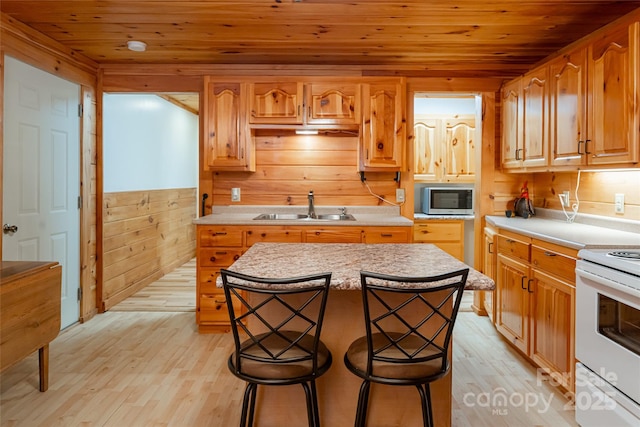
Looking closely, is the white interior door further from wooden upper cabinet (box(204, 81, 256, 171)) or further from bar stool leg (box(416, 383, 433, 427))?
bar stool leg (box(416, 383, 433, 427))

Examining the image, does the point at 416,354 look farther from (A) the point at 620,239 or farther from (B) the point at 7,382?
(B) the point at 7,382

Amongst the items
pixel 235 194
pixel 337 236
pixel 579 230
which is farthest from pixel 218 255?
pixel 579 230

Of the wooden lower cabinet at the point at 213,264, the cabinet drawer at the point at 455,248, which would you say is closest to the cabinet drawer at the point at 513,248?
the cabinet drawer at the point at 455,248

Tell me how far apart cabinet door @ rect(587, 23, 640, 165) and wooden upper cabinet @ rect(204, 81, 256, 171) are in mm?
2541

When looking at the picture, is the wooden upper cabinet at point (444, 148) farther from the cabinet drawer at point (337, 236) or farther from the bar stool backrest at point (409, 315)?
the bar stool backrest at point (409, 315)

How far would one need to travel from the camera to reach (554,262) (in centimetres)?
247

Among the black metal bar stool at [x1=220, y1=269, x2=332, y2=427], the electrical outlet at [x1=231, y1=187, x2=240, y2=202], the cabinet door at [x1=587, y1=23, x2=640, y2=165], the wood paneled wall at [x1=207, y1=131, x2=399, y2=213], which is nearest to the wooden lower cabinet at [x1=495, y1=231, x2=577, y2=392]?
the cabinet door at [x1=587, y1=23, x2=640, y2=165]

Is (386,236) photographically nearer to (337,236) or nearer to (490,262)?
(337,236)

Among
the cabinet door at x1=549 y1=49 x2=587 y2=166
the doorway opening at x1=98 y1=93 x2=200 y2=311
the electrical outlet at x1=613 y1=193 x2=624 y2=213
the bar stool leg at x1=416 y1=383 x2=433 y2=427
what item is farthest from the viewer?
the doorway opening at x1=98 y1=93 x2=200 y2=311

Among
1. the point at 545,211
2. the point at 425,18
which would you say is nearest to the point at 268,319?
the point at 425,18

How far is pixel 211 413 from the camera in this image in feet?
7.51

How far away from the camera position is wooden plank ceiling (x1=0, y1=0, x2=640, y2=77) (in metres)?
2.72

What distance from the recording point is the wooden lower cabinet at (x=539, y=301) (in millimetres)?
2348

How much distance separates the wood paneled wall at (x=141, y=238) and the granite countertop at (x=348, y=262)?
8.13 ft
